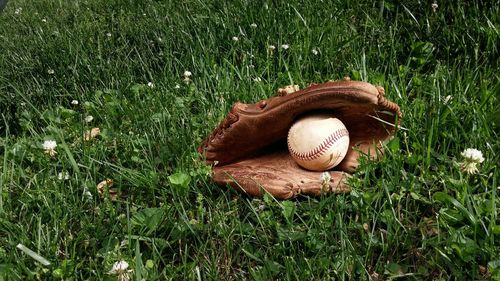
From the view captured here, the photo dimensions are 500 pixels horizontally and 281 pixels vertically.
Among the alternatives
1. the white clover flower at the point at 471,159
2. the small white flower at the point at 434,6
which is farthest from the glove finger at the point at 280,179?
the small white flower at the point at 434,6

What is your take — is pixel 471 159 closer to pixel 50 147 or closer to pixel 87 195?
pixel 87 195

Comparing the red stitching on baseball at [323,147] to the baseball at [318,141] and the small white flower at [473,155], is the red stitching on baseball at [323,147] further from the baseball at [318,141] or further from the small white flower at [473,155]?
the small white flower at [473,155]

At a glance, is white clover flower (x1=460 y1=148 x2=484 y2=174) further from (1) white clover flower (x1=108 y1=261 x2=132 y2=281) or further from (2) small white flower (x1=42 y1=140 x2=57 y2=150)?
(2) small white flower (x1=42 y1=140 x2=57 y2=150)

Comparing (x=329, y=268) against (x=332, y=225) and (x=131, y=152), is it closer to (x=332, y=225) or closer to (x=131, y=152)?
(x=332, y=225)

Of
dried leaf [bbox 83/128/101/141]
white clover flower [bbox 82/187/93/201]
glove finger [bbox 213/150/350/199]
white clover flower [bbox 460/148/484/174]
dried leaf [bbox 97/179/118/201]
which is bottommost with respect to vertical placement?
dried leaf [bbox 83/128/101/141]

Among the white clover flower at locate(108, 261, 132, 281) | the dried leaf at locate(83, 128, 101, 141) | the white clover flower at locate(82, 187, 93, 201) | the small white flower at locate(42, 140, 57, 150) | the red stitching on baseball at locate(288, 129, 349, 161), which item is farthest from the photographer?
the dried leaf at locate(83, 128, 101, 141)

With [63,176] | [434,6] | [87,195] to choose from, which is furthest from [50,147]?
[434,6]

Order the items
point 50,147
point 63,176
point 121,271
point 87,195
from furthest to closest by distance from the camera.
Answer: point 50,147
point 63,176
point 87,195
point 121,271

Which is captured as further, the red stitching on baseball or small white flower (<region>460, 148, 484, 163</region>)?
the red stitching on baseball

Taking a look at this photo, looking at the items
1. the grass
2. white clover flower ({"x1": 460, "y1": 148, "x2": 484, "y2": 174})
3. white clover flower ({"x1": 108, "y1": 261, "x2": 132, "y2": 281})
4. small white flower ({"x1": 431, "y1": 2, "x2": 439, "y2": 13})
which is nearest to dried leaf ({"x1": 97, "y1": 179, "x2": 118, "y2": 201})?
the grass
